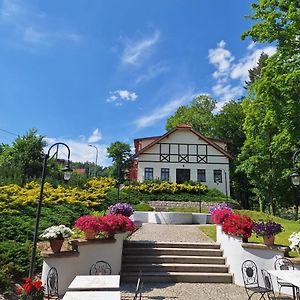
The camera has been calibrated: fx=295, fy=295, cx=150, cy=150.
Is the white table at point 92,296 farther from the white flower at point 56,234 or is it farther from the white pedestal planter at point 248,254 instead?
the white pedestal planter at point 248,254

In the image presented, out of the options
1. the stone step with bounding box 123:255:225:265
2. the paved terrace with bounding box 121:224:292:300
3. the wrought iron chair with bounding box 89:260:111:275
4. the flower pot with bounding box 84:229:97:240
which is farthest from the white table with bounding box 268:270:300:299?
the flower pot with bounding box 84:229:97:240

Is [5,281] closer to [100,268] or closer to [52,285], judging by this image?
[52,285]

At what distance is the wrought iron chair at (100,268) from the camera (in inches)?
282

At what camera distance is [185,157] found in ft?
102

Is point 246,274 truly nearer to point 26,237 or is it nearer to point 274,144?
point 26,237

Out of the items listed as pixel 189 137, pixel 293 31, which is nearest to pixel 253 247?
pixel 293 31

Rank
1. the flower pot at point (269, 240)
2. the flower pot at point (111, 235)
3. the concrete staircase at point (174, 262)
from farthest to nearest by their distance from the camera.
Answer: the flower pot at point (111, 235) → the concrete staircase at point (174, 262) → the flower pot at point (269, 240)

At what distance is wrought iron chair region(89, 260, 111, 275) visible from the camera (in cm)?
717

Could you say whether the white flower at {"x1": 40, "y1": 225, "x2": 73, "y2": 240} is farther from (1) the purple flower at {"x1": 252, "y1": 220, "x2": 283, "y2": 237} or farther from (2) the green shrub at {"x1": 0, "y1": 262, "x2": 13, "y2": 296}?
Answer: (1) the purple flower at {"x1": 252, "y1": 220, "x2": 283, "y2": 237}

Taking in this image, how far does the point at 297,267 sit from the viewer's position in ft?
21.9

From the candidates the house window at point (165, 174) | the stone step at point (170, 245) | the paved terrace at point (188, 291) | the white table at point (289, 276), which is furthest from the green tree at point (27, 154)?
the white table at point (289, 276)

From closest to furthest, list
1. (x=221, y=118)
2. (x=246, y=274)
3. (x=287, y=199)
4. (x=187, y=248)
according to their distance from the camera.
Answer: (x=246, y=274), (x=187, y=248), (x=287, y=199), (x=221, y=118)

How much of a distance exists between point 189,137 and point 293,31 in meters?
20.0

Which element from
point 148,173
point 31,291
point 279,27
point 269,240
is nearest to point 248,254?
point 269,240
